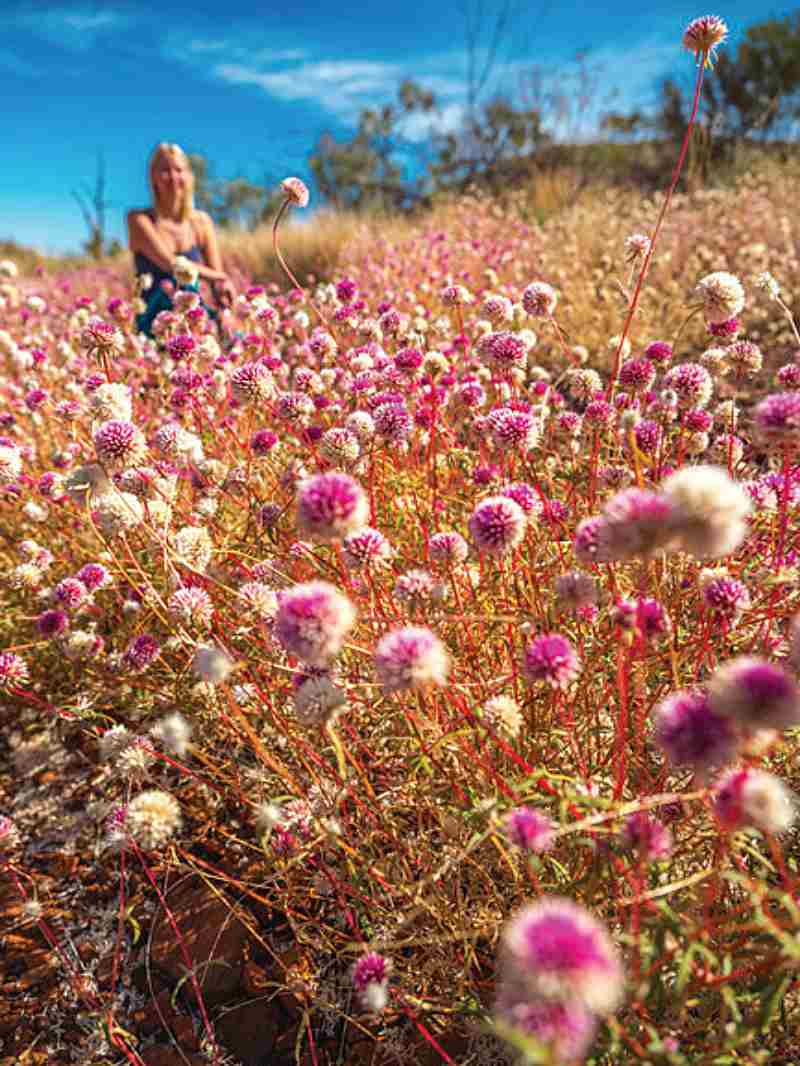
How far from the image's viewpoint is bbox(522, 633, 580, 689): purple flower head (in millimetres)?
1157

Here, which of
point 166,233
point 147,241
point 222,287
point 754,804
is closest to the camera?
point 754,804

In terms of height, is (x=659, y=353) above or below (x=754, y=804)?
above

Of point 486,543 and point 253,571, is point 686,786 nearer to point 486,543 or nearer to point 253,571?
point 486,543

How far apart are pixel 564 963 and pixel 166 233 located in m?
6.69

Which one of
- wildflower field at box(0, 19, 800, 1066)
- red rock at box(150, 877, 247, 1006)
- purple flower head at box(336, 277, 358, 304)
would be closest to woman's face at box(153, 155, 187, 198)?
wildflower field at box(0, 19, 800, 1066)

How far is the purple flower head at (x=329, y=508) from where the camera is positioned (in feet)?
3.53

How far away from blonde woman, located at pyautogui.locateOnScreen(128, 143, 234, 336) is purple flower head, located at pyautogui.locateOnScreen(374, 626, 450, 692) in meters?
5.16

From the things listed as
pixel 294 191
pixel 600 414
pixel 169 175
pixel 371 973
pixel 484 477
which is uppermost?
pixel 169 175

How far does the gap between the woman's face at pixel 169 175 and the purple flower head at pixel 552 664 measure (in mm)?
6299

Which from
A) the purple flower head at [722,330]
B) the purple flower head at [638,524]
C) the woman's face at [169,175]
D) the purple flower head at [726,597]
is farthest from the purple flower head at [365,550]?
the woman's face at [169,175]

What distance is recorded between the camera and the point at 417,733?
152 centimetres

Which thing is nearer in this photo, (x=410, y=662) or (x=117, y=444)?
(x=410, y=662)

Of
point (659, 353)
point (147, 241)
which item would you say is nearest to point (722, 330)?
point (659, 353)

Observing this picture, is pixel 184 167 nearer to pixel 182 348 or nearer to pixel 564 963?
pixel 182 348
